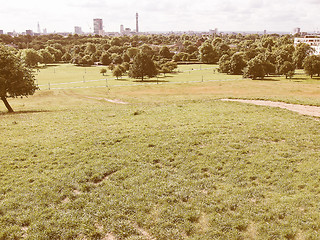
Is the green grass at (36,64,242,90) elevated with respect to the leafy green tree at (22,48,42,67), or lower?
lower

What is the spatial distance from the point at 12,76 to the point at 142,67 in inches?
2742

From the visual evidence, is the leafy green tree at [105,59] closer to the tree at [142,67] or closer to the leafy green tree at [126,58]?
the leafy green tree at [126,58]

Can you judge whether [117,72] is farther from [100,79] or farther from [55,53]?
[55,53]

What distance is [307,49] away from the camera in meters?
138

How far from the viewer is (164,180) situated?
16188 mm

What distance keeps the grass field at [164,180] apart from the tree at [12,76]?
15012 mm

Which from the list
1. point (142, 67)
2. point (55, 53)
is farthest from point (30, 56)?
point (142, 67)

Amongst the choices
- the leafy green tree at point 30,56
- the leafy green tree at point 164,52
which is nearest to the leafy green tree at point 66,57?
the leafy green tree at point 30,56

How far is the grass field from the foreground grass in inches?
2.3

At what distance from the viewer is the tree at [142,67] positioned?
105438mm

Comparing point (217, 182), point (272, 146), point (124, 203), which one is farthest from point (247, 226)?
point (272, 146)

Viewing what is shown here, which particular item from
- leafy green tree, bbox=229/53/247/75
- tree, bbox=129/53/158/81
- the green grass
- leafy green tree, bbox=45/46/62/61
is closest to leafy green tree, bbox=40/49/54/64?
leafy green tree, bbox=45/46/62/61

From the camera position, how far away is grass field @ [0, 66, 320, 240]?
12.3 m

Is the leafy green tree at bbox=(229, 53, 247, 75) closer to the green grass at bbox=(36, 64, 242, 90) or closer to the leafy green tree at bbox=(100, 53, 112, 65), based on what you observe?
the green grass at bbox=(36, 64, 242, 90)
